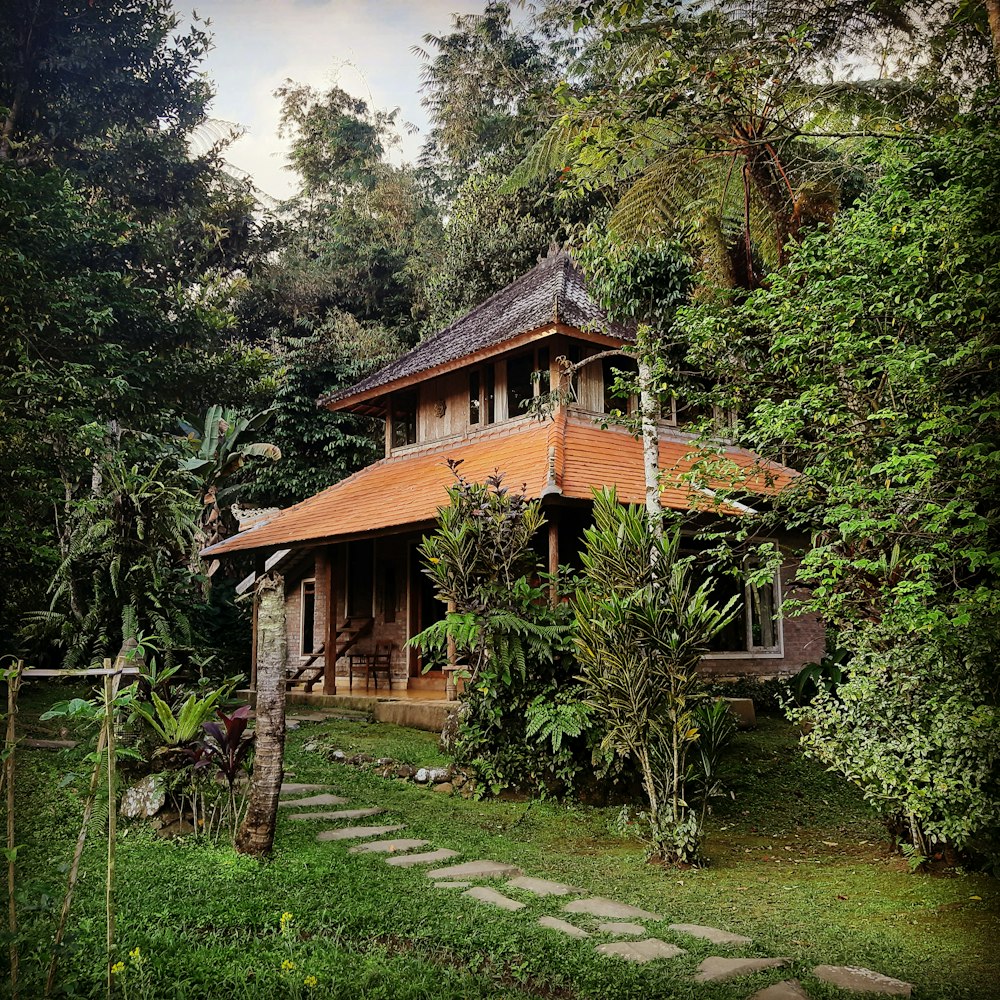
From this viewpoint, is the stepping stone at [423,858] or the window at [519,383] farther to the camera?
the window at [519,383]

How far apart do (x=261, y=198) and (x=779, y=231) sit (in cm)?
2272

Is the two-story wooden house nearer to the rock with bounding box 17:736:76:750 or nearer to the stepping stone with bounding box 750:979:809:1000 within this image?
the rock with bounding box 17:736:76:750

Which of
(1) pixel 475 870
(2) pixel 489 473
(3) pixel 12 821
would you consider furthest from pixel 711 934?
(2) pixel 489 473

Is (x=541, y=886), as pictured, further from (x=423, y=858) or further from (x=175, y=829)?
(x=175, y=829)

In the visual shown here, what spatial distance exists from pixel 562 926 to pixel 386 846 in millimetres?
2031

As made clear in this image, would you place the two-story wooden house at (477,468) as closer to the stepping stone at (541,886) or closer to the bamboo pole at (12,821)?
the stepping stone at (541,886)

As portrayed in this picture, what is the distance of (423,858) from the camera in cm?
566

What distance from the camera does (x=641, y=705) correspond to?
6172 mm

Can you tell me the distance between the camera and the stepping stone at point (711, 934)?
160 inches

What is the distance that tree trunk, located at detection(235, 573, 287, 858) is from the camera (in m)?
5.23

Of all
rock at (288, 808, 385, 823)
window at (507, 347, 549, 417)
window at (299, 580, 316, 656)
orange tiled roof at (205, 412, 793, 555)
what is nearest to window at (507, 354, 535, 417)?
window at (507, 347, 549, 417)

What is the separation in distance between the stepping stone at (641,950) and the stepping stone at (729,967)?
0.61ft

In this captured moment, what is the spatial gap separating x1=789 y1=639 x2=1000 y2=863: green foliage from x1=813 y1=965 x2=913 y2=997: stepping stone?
5.95 feet

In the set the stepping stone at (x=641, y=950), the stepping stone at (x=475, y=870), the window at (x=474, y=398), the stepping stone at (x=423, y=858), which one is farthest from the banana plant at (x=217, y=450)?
the stepping stone at (x=641, y=950)
